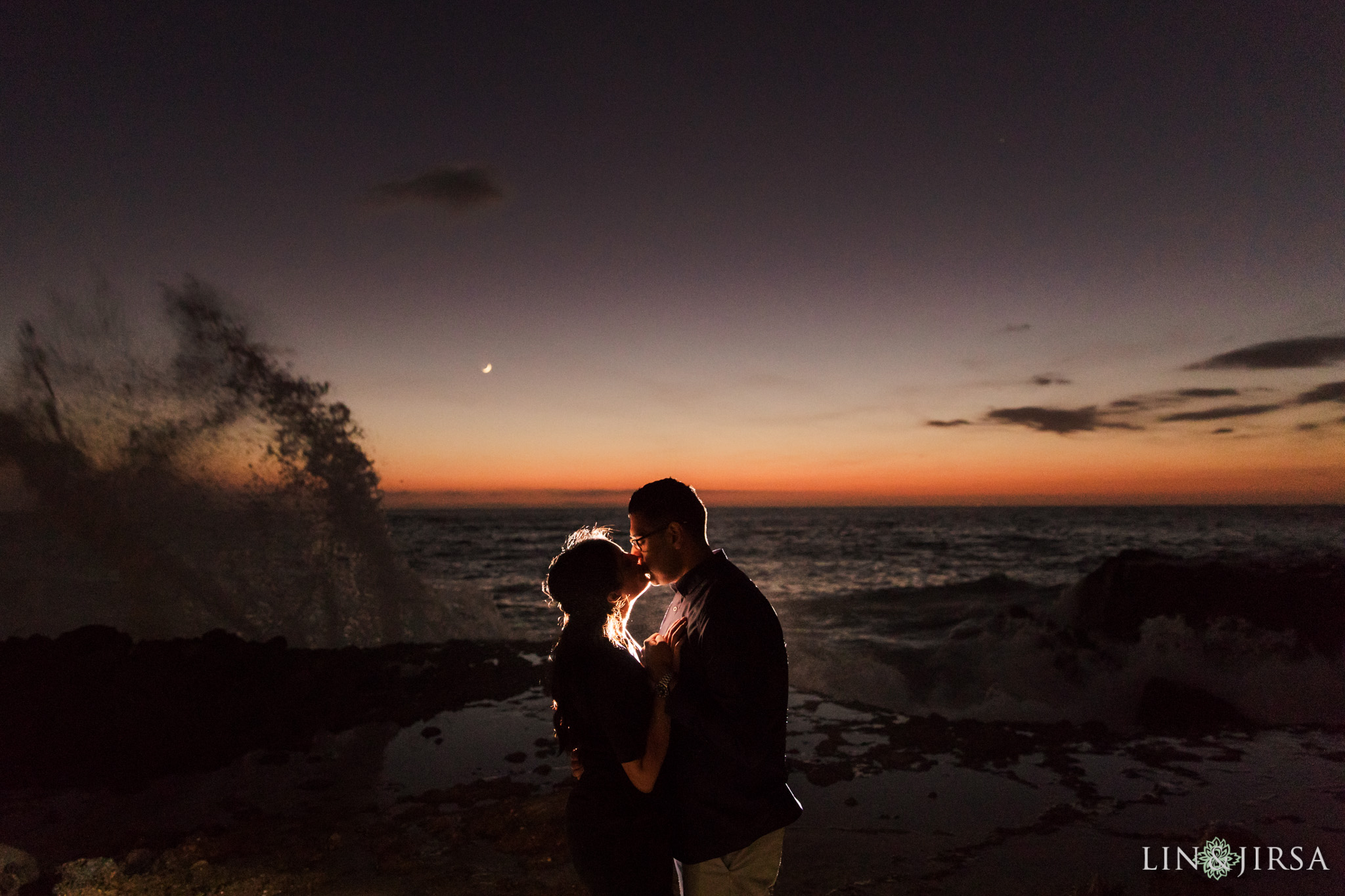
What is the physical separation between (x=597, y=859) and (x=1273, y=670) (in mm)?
12789

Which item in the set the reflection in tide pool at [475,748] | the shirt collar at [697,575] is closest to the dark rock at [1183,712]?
the reflection in tide pool at [475,748]

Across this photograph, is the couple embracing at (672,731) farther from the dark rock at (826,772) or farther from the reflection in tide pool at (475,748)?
the reflection in tide pool at (475,748)

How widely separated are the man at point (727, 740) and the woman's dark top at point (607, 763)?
126mm

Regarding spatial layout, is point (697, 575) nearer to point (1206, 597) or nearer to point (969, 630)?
point (969, 630)

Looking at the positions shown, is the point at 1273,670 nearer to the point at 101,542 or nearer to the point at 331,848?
the point at 331,848

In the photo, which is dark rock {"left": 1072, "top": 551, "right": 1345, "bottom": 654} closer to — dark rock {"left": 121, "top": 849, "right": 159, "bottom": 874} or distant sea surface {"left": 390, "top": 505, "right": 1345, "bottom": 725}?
distant sea surface {"left": 390, "top": 505, "right": 1345, "bottom": 725}

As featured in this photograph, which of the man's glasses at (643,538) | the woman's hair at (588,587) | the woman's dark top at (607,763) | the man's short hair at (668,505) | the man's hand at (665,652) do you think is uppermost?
the man's short hair at (668,505)

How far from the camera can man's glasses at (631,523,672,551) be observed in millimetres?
2723

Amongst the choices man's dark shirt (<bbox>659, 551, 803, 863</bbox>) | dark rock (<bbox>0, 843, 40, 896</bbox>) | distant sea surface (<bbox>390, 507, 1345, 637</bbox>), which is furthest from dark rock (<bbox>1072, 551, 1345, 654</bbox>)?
dark rock (<bbox>0, 843, 40, 896</bbox>)

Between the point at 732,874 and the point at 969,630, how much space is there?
13694 millimetres

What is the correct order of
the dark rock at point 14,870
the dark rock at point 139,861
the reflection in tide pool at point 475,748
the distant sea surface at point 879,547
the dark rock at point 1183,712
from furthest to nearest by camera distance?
the distant sea surface at point 879,547, the dark rock at point 1183,712, the reflection in tide pool at point 475,748, the dark rock at point 139,861, the dark rock at point 14,870

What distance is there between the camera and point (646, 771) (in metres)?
2.37

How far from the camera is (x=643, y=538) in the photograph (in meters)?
2.77

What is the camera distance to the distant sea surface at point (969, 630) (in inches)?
417
